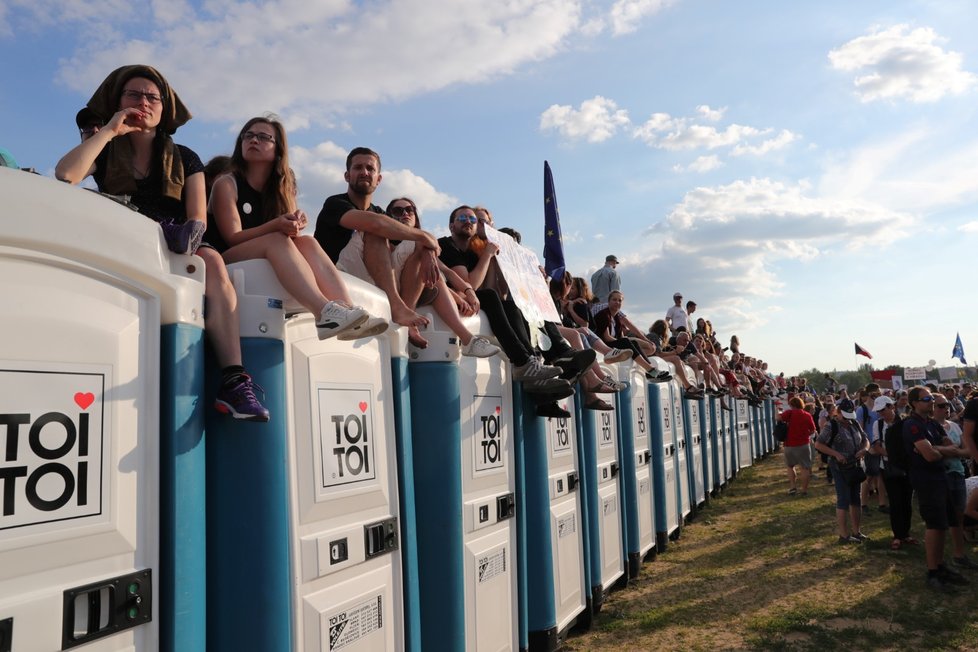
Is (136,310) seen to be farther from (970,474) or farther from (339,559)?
(970,474)

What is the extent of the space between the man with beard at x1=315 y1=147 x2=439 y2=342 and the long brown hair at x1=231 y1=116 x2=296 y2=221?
550mm

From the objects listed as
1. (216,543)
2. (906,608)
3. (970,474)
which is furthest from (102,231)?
(970,474)

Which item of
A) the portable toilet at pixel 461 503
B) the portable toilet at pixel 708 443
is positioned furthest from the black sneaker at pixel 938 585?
the portable toilet at pixel 708 443

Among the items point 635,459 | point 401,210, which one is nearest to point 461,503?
point 401,210

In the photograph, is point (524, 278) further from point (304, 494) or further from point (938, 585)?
point (938, 585)

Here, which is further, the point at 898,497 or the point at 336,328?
the point at 898,497

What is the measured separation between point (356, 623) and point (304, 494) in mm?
638

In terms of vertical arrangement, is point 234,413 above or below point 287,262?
below

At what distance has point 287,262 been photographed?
294 centimetres

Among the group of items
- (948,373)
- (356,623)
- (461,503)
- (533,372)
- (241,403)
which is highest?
(533,372)

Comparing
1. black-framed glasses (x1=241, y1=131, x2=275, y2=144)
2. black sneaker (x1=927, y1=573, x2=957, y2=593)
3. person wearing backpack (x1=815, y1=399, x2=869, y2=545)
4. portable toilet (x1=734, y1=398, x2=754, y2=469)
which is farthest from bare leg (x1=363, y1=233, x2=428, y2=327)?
portable toilet (x1=734, y1=398, x2=754, y2=469)

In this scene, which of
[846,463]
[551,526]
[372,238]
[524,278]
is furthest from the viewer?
[846,463]

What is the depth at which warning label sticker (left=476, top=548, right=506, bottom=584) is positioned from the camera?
172 inches

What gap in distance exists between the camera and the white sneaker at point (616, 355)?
7354 millimetres
